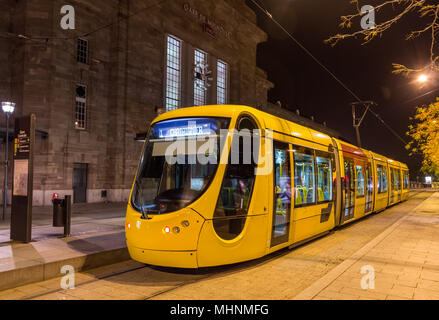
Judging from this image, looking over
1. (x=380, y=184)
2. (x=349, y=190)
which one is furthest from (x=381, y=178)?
(x=349, y=190)

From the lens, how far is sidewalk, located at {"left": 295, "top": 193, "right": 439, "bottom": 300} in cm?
520

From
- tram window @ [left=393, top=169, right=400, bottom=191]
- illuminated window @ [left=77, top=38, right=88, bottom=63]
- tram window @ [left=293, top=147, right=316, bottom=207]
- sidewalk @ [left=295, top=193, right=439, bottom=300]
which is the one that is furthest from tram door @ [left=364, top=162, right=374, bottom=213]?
illuminated window @ [left=77, top=38, right=88, bottom=63]

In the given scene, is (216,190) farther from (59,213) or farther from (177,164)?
(59,213)

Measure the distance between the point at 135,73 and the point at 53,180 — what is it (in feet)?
30.9

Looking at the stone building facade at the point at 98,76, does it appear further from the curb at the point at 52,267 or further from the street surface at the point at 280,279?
the street surface at the point at 280,279

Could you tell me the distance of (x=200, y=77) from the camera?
32188 millimetres

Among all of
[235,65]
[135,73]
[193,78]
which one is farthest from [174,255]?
[235,65]

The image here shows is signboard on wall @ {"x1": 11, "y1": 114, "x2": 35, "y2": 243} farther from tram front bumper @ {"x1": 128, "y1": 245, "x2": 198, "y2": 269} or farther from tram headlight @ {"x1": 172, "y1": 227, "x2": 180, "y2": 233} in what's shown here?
tram headlight @ {"x1": 172, "y1": 227, "x2": 180, "y2": 233}

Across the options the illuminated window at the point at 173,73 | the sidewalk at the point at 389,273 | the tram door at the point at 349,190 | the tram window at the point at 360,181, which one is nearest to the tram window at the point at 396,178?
the tram window at the point at 360,181

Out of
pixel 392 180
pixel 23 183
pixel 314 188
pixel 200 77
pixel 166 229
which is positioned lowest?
pixel 166 229

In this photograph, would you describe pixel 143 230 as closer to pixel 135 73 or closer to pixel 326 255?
pixel 326 255

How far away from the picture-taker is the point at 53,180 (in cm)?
2109

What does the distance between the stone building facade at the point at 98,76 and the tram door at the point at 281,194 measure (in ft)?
50.3

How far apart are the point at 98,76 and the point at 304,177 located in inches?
756
